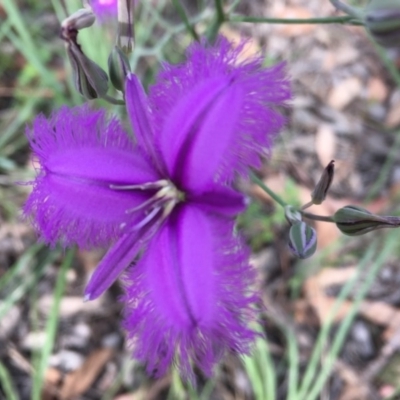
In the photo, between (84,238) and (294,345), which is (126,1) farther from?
(294,345)

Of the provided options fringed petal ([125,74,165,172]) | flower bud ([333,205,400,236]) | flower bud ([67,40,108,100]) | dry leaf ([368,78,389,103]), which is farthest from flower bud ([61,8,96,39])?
dry leaf ([368,78,389,103])

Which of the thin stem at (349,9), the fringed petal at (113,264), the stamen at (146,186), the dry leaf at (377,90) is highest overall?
the thin stem at (349,9)

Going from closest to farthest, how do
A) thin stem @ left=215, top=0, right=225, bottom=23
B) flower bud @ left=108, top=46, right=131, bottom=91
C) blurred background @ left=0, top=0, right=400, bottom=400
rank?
flower bud @ left=108, top=46, right=131, bottom=91 → thin stem @ left=215, top=0, right=225, bottom=23 → blurred background @ left=0, top=0, right=400, bottom=400

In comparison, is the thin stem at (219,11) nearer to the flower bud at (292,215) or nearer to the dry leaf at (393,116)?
the flower bud at (292,215)

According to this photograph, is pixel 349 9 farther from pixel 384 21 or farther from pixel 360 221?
pixel 360 221

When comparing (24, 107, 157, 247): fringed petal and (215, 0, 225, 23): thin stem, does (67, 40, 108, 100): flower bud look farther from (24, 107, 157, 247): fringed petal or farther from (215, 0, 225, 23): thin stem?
(215, 0, 225, 23): thin stem

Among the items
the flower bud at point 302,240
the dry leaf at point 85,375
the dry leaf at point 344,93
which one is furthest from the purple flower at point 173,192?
the dry leaf at point 344,93

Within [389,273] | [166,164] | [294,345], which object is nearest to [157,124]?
[166,164]
